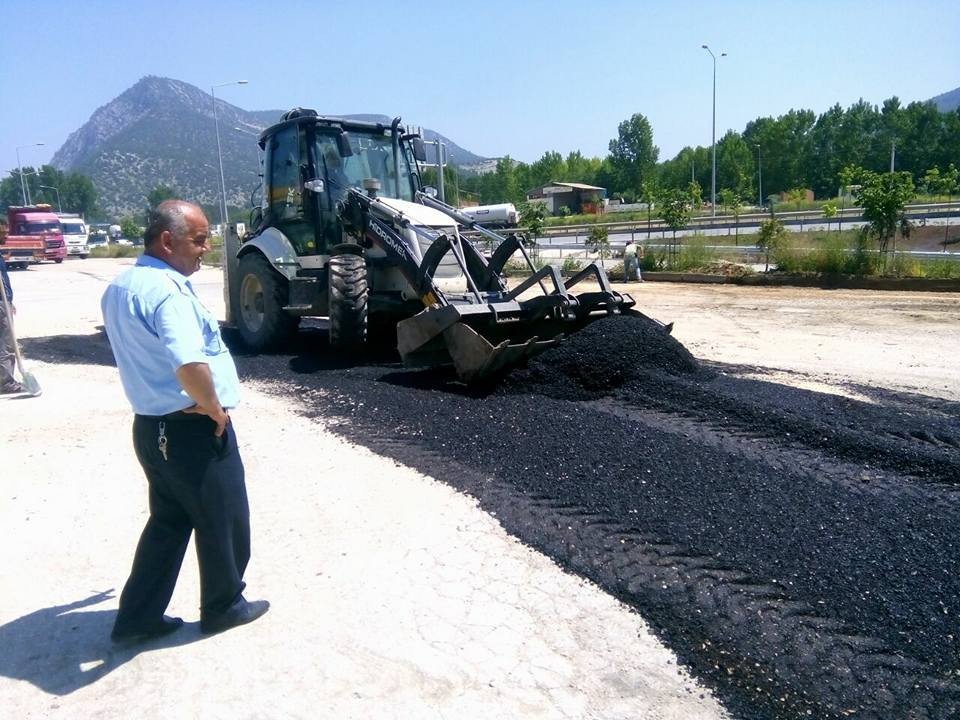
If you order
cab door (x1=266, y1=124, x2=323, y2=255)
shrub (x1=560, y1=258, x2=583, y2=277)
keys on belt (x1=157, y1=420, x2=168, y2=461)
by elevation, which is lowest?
shrub (x1=560, y1=258, x2=583, y2=277)

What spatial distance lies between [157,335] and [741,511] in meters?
3.17

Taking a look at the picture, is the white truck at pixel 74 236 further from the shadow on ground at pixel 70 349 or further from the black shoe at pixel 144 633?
the black shoe at pixel 144 633

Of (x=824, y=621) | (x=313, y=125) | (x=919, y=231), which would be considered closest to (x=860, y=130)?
(x=919, y=231)

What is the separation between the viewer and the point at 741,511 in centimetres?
438

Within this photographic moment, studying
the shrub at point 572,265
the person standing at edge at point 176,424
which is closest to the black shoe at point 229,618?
the person standing at edge at point 176,424

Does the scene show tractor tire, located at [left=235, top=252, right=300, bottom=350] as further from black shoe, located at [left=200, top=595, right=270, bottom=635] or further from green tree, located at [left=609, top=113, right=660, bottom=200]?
green tree, located at [left=609, top=113, right=660, bottom=200]

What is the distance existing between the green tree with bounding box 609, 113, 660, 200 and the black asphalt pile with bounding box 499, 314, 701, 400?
3191 inches

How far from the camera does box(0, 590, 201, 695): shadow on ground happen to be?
320 cm

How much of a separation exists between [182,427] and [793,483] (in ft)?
11.4

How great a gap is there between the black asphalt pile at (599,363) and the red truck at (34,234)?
35.1 meters

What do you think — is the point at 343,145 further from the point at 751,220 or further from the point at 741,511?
the point at 751,220

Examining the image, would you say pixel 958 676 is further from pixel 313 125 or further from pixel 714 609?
pixel 313 125

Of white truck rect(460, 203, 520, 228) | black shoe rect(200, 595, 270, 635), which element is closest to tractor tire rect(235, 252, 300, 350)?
black shoe rect(200, 595, 270, 635)

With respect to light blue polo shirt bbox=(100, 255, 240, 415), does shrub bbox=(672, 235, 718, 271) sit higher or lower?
lower
